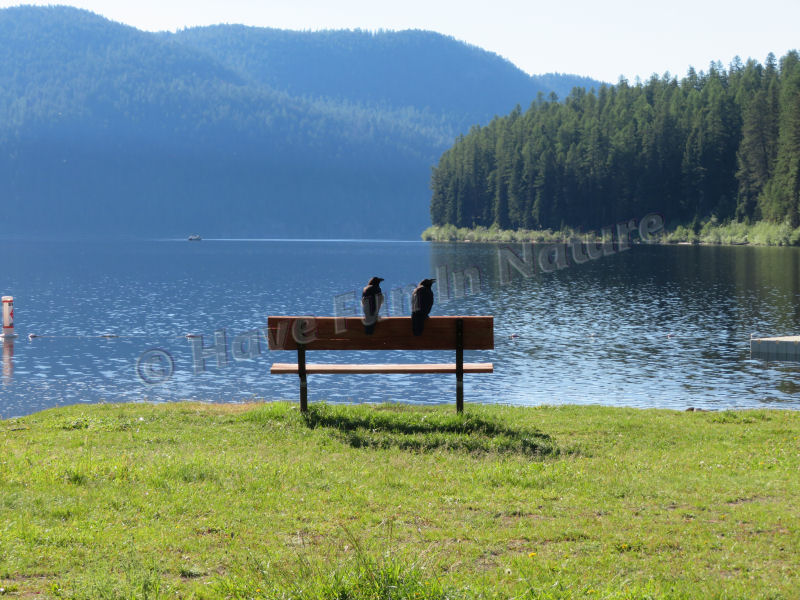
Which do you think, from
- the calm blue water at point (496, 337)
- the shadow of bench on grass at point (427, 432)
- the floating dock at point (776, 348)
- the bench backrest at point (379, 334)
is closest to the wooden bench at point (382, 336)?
the bench backrest at point (379, 334)

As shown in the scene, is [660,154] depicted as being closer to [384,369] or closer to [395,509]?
[384,369]

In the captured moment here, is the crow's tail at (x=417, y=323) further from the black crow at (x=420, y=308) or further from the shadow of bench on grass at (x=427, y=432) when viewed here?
the shadow of bench on grass at (x=427, y=432)

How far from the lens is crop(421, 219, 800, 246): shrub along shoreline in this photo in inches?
5276

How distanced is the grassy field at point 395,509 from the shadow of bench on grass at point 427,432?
0.05 m

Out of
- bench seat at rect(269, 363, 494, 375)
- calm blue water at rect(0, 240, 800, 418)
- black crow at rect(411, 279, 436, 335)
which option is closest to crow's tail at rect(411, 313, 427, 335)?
black crow at rect(411, 279, 436, 335)

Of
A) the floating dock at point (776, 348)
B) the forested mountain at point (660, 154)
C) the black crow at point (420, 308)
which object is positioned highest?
the forested mountain at point (660, 154)

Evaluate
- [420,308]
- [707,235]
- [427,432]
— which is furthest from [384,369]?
[707,235]

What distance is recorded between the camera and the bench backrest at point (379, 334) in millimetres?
14383

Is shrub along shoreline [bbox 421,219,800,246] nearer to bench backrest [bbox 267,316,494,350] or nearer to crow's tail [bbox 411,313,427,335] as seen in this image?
bench backrest [bbox 267,316,494,350]

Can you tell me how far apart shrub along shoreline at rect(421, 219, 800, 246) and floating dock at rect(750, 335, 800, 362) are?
108 meters

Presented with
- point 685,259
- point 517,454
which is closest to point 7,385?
point 517,454

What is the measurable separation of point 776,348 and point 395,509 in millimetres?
27306

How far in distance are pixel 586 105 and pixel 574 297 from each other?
477ft

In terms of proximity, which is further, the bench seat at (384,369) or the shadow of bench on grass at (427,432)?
the bench seat at (384,369)
